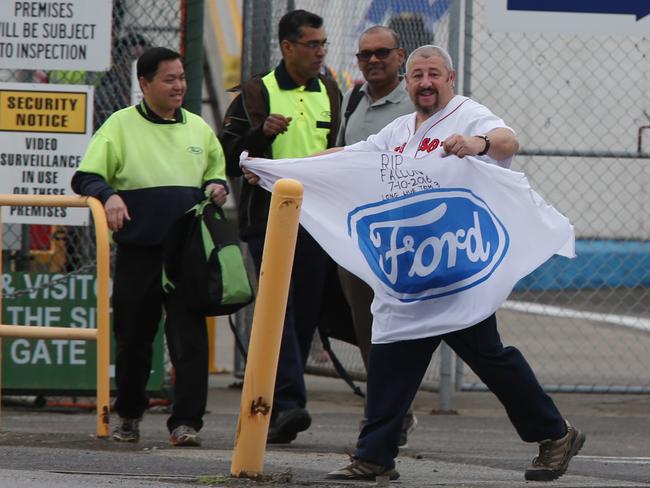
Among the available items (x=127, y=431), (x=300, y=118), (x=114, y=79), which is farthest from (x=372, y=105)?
(x=114, y=79)

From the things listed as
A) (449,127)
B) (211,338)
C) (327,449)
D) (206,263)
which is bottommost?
(211,338)

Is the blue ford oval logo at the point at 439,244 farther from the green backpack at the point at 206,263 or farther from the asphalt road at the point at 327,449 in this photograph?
the green backpack at the point at 206,263

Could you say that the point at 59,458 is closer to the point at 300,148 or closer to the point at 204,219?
the point at 204,219

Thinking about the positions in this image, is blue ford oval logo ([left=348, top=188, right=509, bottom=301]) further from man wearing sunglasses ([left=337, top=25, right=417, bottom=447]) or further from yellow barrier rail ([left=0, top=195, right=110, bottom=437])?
yellow barrier rail ([left=0, top=195, right=110, bottom=437])

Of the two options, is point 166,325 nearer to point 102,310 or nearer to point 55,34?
point 102,310

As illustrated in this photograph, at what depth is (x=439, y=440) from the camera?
815 cm

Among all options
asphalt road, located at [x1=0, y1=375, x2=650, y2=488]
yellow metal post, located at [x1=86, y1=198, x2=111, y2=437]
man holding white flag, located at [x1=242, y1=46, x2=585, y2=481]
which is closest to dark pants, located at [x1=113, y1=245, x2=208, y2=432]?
yellow metal post, located at [x1=86, y1=198, x2=111, y2=437]

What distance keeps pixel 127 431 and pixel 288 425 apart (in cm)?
77

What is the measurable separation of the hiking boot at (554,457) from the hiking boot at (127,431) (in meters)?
2.20

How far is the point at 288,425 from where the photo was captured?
24.5ft

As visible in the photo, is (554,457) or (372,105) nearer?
(554,457)

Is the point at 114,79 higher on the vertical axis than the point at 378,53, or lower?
lower

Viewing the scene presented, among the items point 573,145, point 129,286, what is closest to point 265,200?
point 129,286

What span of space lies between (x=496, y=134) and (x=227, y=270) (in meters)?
1.74
